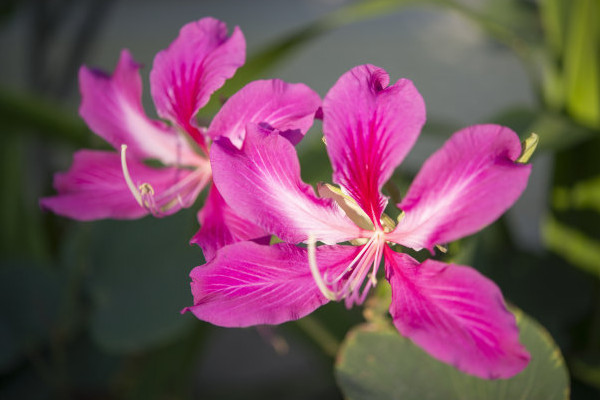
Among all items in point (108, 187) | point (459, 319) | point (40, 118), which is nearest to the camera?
point (459, 319)

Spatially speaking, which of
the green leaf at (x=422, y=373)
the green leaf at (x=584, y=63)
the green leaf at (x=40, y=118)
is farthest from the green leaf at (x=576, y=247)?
the green leaf at (x=40, y=118)

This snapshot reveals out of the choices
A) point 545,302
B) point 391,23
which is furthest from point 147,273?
point 391,23

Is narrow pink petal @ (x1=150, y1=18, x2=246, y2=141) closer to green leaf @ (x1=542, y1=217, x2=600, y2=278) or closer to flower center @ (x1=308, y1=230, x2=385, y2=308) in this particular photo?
flower center @ (x1=308, y1=230, x2=385, y2=308)

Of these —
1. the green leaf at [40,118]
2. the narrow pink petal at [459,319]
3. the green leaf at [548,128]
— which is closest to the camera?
the narrow pink petal at [459,319]

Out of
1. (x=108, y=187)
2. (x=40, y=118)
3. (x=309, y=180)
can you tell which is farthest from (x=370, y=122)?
(x=40, y=118)

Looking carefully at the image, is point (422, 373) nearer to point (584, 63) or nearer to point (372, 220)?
point (372, 220)

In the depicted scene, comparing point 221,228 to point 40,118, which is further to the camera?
point 40,118

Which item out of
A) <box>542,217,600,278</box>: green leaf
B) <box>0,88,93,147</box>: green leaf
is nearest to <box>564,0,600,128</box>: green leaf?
<box>542,217,600,278</box>: green leaf

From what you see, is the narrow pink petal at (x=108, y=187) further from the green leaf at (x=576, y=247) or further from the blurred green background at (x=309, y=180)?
the green leaf at (x=576, y=247)

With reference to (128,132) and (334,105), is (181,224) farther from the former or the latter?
(334,105)
